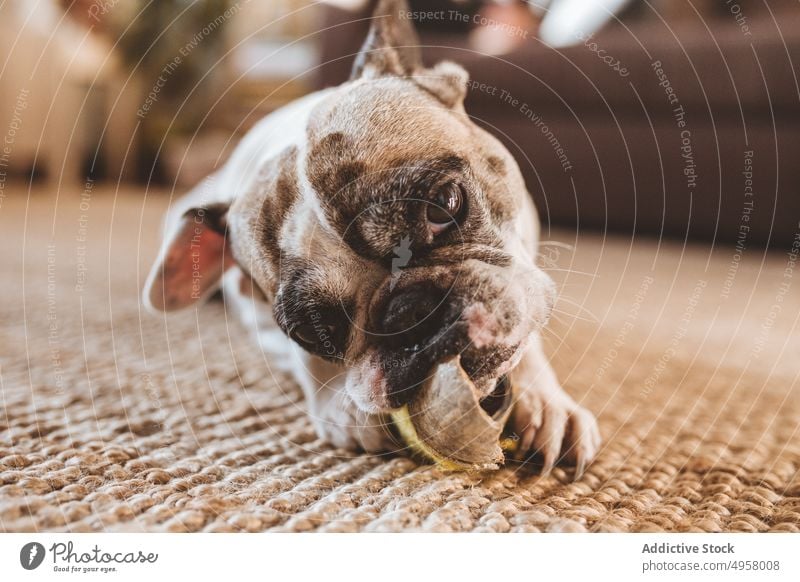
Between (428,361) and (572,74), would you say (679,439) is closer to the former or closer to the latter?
(428,361)

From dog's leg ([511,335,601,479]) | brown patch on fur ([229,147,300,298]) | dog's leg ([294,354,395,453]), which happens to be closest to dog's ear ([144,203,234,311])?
brown patch on fur ([229,147,300,298])

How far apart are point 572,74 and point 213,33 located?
3.13ft

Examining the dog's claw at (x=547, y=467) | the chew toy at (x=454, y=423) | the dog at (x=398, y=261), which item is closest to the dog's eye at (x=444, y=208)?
the dog at (x=398, y=261)

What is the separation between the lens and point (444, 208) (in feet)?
2.27

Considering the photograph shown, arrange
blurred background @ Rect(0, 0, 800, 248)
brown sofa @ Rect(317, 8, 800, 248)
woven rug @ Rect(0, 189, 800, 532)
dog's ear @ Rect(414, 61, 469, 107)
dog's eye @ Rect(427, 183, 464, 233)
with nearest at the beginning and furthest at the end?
woven rug @ Rect(0, 189, 800, 532)
dog's eye @ Rect(427, 183, 464, 233)
dog's ear @ Rect(414, 61, 469, 107)
blurred background @ Rect(0, 0, 800, 248)
brown sofa @ Rect(317, 8, 800, 248)

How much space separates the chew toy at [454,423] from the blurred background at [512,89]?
39cm

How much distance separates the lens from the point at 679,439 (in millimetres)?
749

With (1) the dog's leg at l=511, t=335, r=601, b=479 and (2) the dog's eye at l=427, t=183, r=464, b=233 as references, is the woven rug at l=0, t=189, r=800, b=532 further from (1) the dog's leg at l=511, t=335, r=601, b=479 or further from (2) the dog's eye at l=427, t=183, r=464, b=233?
(2) the dog's eye at l=427, t=183, r=464, b=233

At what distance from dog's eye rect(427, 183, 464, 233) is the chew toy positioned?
16 cm

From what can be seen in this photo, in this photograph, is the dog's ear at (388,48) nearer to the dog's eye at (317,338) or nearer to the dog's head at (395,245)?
the dog's head at (395,245)

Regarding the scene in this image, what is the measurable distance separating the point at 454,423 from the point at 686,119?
1.55m

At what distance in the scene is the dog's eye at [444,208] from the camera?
2.26 ft

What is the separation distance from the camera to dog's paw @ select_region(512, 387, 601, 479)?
0.67m

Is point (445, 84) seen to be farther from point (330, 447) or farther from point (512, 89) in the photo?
point (512, 89)
